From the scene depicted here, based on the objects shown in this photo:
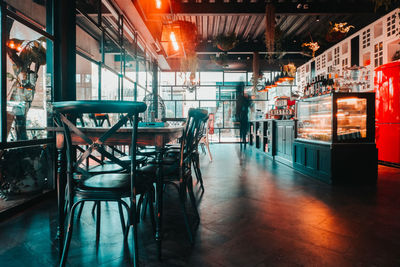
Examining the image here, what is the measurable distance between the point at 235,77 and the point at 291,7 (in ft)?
21.3

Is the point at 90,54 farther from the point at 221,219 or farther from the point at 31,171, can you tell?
the point at 221,219

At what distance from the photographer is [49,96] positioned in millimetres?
3127

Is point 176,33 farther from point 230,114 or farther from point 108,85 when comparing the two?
point 230,114

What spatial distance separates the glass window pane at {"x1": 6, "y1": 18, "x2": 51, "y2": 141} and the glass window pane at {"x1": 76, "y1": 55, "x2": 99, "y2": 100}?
1.41 m

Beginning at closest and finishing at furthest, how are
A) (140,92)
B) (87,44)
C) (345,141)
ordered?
1. (345,141)
2. (87,44)
3. (140,92)

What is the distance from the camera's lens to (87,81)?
4.83 m

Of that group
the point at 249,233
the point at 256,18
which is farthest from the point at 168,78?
the point at 249,233

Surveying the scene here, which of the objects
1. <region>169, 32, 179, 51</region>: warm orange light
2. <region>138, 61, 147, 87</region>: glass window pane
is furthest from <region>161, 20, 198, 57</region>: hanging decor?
<region>138, 61, 147, 87</region>: glass window pane

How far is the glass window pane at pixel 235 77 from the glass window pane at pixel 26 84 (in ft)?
31.5

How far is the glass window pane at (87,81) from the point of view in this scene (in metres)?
4.55

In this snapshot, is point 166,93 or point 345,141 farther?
point 166,93

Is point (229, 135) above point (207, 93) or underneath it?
underneath

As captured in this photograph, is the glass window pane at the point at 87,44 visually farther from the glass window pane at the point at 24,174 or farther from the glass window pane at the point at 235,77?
the glass window pane at the point at 235,77

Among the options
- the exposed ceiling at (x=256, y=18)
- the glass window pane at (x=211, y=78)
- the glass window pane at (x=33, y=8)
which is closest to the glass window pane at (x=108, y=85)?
the exposed ceiling at (x=256, y=18)
